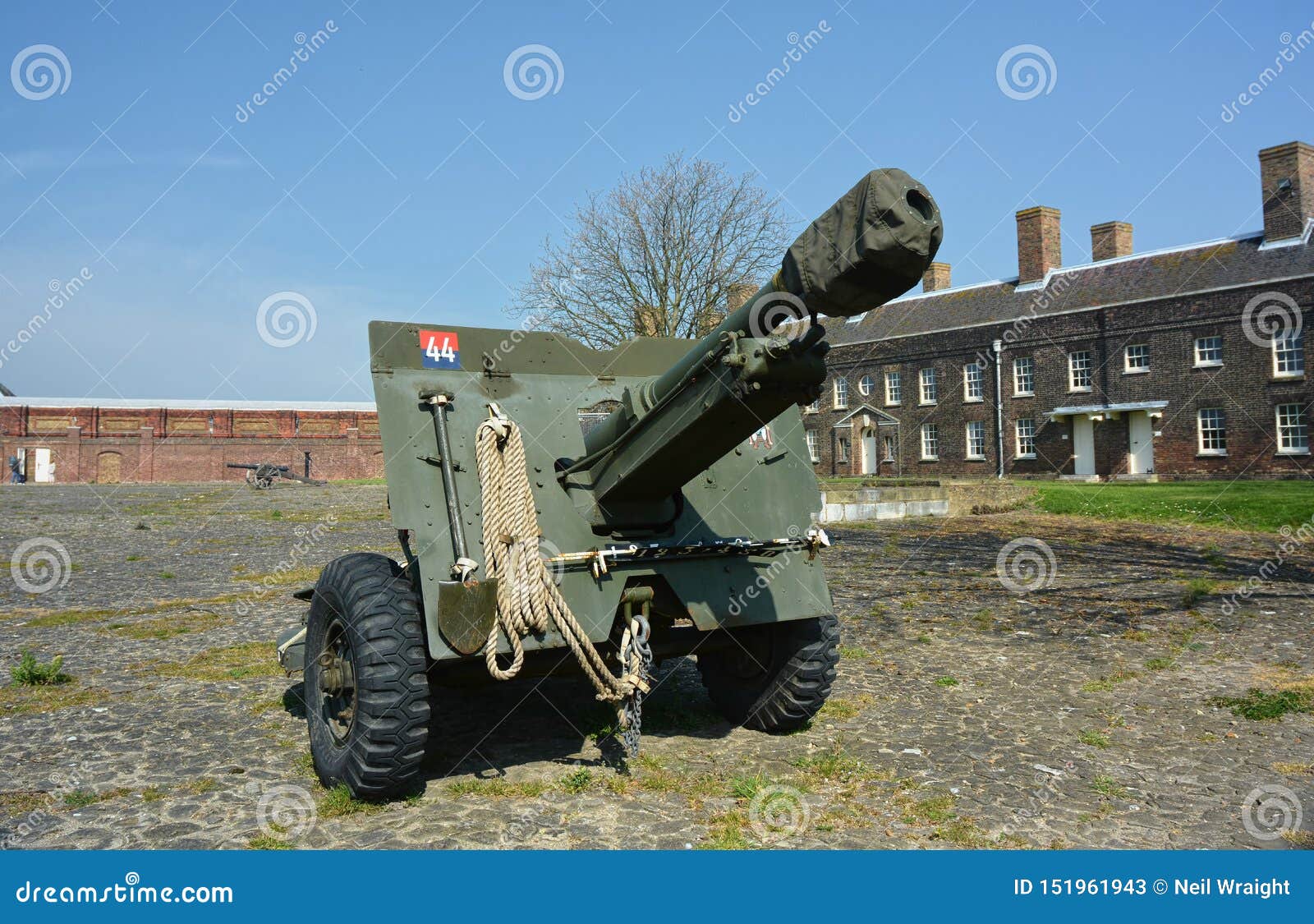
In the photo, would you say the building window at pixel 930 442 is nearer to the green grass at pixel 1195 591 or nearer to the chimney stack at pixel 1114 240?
the chimney stack at pixel 1114 240

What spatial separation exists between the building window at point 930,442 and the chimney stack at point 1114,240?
8.66 meters

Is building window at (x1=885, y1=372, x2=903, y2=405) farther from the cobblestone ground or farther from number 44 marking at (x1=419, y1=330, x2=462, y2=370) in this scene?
number 44 marking at (x1=419, y1=330, x2=462, y2=370)

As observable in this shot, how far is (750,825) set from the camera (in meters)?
4.20

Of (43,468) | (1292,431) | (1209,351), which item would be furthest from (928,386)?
Result: (43,468)

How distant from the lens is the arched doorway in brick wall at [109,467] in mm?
57125

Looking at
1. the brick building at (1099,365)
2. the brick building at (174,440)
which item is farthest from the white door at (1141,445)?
the brick building at (174,440)

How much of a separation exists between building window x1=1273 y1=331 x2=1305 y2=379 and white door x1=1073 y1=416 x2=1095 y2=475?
234 inches

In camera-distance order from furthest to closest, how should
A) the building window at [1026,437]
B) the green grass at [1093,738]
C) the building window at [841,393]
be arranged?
the building window at [841,393]
the building window at [1026,437]
the green grass at [1093,738]

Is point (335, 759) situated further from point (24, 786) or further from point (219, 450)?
point (219, 450)

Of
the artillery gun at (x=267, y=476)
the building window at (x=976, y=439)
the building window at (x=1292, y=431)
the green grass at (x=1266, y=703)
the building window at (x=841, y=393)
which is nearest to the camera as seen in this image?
the green grass at (x=1266, y=703)

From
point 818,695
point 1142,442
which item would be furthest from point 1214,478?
point 818,695

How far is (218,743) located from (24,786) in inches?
38.4

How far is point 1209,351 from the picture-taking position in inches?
1267

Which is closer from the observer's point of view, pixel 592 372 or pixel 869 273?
pixel 869 273
